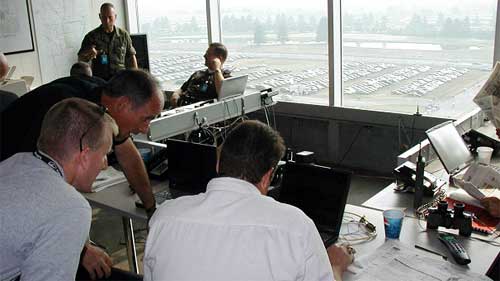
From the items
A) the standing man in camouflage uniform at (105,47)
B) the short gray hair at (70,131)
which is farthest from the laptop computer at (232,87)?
the short gray hair at (70,131)

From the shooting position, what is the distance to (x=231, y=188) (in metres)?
1.45

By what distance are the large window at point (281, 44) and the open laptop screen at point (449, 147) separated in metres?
2.56

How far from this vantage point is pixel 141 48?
22.3 feet

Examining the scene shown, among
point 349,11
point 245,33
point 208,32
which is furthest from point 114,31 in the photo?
point 349,11

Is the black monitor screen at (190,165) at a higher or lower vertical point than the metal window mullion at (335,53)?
lower

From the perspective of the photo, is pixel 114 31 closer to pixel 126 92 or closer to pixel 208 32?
pixel 208 32

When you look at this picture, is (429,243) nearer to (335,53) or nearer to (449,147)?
(449,147)

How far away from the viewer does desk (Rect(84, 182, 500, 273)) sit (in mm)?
2121

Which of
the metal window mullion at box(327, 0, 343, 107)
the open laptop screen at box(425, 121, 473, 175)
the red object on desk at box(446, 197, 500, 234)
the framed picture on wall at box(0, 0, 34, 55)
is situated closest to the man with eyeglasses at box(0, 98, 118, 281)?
the red object on desk at box(446, 197, 500, 234)

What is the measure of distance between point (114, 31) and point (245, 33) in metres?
1.62

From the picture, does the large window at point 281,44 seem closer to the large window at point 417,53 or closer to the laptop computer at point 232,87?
the large window at point 417,53

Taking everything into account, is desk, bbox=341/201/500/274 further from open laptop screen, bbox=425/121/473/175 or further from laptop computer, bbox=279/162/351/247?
open laptop screen, bbox=425/121/473/175

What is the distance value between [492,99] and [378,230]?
Result: 5.49 ft

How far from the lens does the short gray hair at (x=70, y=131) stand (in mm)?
1589
